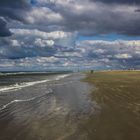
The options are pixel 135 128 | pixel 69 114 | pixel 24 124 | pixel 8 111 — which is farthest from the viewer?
pixel 8 111

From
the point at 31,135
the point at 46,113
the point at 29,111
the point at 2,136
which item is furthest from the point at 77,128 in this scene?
the point at 29,111

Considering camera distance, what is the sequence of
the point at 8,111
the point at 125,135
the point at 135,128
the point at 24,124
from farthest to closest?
1. the point at 8,111
2. the point at 24,124
3. the point at 135,128
4. the point at 125,135

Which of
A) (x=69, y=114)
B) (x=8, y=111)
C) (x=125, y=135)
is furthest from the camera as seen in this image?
(x=8, y=111)

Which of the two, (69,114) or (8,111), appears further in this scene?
(8,111)

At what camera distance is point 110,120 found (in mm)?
13156

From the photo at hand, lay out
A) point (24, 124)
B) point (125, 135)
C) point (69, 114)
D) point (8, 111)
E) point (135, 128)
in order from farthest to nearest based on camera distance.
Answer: point (8, 111)
point (69, 114)
point (24, 124)
point (135, 128)
point (125, 135)

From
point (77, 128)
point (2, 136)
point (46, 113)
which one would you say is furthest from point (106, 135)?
point (46, 113)

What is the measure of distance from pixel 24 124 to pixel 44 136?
255 cm

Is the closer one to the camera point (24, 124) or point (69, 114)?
point (24, 124)

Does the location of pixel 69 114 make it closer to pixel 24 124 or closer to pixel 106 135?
pixel 24 124

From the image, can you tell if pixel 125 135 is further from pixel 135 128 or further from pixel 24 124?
pixel 24 124

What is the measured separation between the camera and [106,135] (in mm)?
10453

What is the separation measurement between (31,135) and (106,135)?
2.96 meters

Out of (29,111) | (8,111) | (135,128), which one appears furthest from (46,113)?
(135,128)
